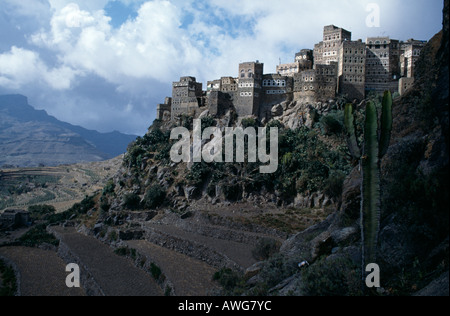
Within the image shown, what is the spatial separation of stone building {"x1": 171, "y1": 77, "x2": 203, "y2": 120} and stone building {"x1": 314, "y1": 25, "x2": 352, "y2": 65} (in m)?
18.5

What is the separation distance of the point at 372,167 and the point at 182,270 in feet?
47.7

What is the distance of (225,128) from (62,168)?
7516cm

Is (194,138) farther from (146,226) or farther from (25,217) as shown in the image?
(25,217)

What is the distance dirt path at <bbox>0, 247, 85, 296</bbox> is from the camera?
21.1 metres

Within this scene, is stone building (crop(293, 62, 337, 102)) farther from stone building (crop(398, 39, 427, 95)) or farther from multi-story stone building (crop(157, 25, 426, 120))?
stone building (crop(398, 39, 427, 95))

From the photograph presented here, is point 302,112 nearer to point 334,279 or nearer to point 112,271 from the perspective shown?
point 112,271

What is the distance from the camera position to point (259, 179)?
3497cm

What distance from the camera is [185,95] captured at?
53969 millimetres

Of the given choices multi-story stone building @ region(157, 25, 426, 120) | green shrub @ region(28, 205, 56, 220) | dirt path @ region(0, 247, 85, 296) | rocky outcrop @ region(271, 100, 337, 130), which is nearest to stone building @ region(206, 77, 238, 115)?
multi-story stone building @ region(157, 25, 426, 120)

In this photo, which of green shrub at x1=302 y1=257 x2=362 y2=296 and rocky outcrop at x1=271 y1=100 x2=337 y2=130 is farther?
rocky outcrop at x1=271 y1=100 x2=337 y2=130

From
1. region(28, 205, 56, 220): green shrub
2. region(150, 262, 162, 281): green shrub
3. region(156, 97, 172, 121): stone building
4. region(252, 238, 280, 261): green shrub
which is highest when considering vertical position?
region(156, 97, 172, 121): stone building

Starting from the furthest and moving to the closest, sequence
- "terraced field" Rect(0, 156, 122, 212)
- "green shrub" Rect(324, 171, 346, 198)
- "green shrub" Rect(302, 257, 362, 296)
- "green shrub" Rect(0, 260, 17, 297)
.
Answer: "terraced field" Rect(0, 156, 122, 212), "green shrub" Rect(324, 171, 346, 198), "green shrub" Rect(0, 260, 17, 297), "green shrub" Rect(302, 257, 362, 296)

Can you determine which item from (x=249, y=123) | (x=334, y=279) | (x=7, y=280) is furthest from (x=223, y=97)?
(x=334, y=279)

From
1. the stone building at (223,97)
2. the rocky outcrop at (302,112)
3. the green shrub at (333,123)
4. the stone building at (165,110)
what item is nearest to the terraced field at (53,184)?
the stone building at (165,110)
